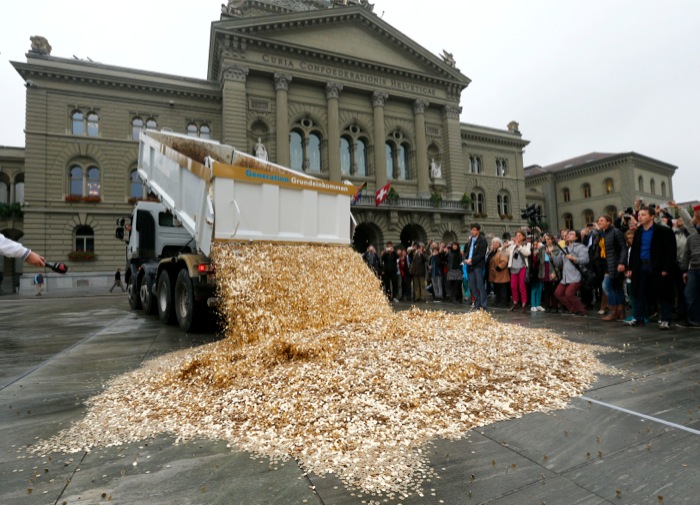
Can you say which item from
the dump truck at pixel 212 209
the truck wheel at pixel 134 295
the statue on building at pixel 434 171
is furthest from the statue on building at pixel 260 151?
the dump truck at pixel 212 209

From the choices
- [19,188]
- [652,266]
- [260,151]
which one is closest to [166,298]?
[652,266]

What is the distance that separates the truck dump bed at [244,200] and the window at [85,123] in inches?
964

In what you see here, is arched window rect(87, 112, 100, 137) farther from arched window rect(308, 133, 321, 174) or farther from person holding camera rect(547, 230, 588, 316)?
person holding camera rect(547, 230, 588, 316)

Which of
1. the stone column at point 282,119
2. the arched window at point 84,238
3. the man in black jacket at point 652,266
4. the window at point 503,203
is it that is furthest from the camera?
the window at point 503,203

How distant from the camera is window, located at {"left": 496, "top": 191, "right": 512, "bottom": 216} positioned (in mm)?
42844

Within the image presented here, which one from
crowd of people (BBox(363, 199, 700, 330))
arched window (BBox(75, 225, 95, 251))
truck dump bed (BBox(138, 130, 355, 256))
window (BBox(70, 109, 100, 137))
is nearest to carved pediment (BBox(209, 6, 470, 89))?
window (BBox(70, 109, 100, 137))

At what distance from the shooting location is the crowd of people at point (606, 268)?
20.8 feet

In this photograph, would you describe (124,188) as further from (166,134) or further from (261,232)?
(261,232)

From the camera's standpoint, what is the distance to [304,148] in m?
30.6

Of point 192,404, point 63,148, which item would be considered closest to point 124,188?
point 63,148

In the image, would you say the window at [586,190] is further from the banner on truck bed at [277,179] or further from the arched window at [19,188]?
the arched window at [19,188]

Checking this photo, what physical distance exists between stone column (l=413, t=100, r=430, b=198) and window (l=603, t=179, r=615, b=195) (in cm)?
3034

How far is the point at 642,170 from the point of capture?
49188mm

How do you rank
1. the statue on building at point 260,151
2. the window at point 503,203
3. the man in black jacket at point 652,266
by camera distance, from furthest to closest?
1. the window at point 503,203
2. the statue on building at point 260,151
3. the man in black jacket at point 652,266
